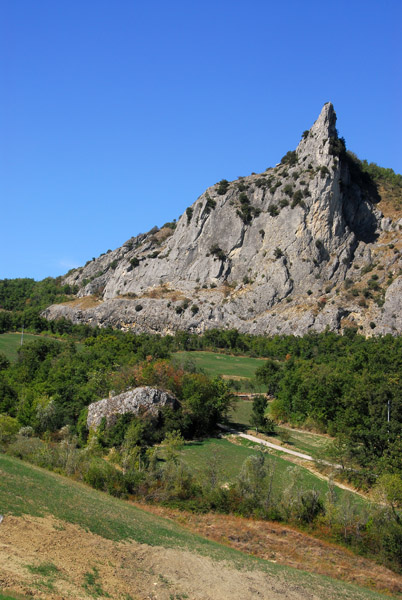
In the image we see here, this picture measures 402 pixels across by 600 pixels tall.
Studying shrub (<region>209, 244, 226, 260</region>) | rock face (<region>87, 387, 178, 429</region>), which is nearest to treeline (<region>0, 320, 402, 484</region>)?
rock face (<region>87, 387, 178, 429</region>)

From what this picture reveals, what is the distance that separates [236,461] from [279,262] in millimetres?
80823

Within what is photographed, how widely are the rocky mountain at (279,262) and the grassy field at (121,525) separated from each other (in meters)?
83.4

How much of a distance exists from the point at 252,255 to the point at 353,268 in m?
25.2

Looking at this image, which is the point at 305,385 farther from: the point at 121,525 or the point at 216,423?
the point at 121,525

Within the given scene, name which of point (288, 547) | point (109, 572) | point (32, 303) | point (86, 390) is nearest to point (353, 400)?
point (288, 547)

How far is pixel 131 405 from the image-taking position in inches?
2173

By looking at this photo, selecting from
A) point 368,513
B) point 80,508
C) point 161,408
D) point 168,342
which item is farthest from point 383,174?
point 80,508

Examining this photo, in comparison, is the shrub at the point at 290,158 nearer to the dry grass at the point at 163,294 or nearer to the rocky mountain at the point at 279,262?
the rocky mountain at the point at 279,262

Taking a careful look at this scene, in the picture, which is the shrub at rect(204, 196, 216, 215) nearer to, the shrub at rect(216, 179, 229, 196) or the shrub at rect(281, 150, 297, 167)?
the shrub at rect(216, 179, 229, 196)

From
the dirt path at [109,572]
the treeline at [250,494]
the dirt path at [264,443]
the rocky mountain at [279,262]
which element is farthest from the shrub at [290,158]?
the dirt path at [109,572]

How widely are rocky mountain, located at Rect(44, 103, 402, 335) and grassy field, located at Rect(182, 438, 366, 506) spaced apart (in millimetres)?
57571

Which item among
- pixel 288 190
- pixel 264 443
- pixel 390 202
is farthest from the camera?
pixel 390 202

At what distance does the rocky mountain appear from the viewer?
11300 cm

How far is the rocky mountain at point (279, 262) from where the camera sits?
113000mm
